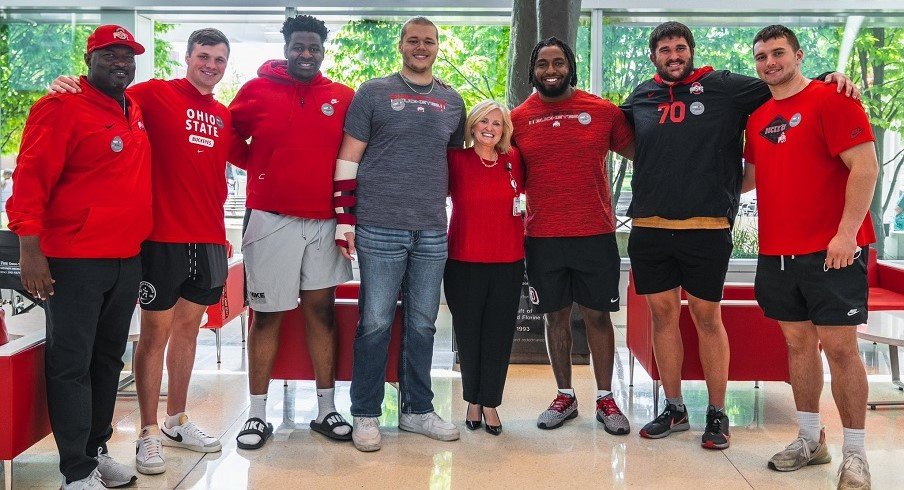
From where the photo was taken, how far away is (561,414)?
3971 mm

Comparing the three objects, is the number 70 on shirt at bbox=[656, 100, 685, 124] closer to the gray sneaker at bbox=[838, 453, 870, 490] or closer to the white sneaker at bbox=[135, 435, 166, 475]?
the gray sneaker at bbox=[838, 453, 870, 490]

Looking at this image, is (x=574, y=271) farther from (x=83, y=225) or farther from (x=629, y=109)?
(x=83, y=225)

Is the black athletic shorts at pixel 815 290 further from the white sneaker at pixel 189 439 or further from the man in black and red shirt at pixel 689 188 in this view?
the white sneaker at pixel 189 439

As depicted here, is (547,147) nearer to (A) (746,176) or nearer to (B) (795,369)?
(A) (746,176)

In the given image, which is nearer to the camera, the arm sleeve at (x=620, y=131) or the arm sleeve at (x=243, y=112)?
the arm sleeve at (x=243, y=112)

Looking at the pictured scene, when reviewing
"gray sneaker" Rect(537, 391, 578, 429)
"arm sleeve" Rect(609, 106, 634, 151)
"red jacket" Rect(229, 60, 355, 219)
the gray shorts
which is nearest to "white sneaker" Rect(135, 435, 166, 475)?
the gray shorts

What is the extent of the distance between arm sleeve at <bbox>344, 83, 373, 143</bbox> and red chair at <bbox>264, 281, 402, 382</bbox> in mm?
892

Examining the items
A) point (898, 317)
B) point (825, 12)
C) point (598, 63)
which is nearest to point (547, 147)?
point (898, 317)

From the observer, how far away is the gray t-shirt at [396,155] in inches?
139

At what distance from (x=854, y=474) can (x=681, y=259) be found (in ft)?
3.56

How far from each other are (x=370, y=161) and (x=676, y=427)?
1898 millimetres

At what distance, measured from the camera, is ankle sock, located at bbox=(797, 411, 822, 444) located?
3.39 m

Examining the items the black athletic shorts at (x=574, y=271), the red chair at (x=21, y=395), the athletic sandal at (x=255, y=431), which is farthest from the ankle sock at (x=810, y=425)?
the red chair at (x=21, y=395)

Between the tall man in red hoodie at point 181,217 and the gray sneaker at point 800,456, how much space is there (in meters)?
2.38
